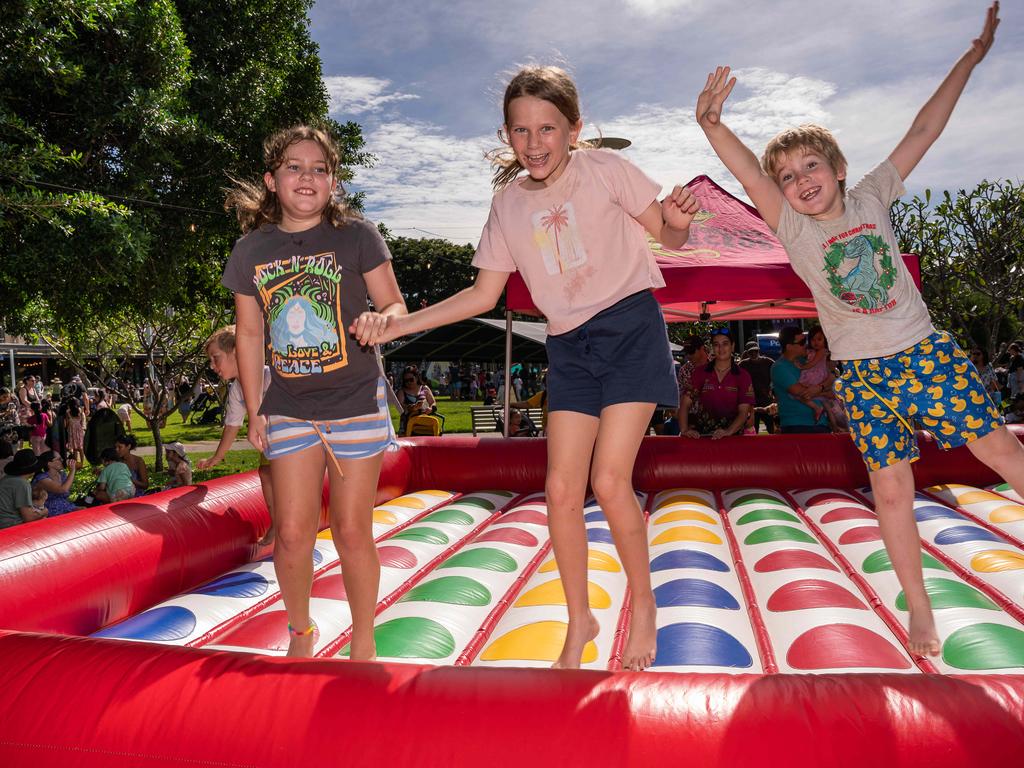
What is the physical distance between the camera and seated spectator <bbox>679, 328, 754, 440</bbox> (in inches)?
243

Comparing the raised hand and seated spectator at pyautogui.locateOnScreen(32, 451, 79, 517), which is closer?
the raised hand

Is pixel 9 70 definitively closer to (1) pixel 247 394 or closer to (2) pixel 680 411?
(1) pixel 247 394

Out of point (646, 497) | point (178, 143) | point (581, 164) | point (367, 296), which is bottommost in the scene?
point (646, 497)

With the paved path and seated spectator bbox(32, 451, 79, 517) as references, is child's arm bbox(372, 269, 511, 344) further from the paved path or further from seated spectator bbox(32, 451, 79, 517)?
the paved path

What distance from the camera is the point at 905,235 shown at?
458 inches

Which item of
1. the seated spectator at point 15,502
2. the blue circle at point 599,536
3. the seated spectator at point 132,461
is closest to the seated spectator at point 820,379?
the blue circle at point 599,536

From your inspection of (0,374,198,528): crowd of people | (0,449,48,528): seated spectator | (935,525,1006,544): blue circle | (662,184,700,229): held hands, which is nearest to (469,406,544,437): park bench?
(0,374,198,528): crowd of people

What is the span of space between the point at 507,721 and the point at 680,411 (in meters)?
5.10

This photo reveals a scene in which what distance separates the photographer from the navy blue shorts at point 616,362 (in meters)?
2.03

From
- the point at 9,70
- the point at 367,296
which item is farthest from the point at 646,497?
the point at 9,70

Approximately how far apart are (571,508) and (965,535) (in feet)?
7.78

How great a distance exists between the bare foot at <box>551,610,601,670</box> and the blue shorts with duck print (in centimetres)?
89

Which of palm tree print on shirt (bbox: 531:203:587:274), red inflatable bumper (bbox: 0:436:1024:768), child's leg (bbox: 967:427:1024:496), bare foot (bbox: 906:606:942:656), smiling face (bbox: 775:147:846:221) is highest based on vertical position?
smiling face (bbox: 775:147:846:221)

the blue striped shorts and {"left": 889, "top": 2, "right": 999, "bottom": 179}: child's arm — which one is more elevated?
{"left": 889, "top": 2, "right": 999, "bottom": 179}: child's arm
